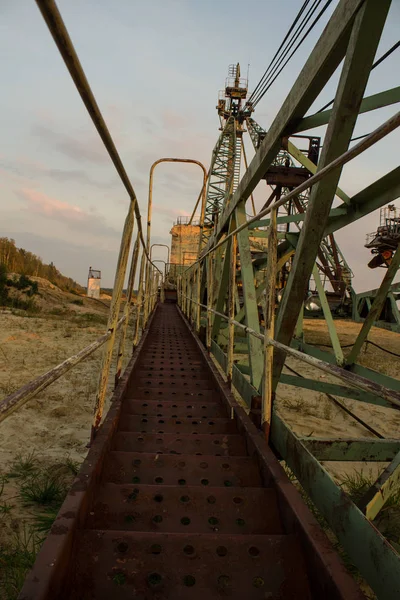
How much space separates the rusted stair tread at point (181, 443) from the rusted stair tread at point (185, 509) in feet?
1.85

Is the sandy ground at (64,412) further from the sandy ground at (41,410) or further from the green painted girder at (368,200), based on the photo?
the green painted girder at (368,200)

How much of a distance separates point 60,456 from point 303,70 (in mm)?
3598

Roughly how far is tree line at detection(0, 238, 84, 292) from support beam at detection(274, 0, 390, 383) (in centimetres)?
2076

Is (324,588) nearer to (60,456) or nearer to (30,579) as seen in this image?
(30,579)

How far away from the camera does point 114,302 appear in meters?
2.41

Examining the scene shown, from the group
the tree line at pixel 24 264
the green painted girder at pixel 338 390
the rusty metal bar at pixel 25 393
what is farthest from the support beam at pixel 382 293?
the tree line at pixel 24 264

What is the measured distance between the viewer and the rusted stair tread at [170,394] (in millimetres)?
3502

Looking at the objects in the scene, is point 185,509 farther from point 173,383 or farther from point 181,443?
point 173,383

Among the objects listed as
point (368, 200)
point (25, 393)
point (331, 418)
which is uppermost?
point (368, 200)

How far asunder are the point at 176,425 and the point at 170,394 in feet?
2.58

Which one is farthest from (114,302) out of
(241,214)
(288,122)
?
(241,214)

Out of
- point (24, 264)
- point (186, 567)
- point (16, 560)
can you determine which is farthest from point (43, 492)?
point (24, 264)

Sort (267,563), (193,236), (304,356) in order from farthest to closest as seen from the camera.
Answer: (193,236) < (304,356) < (267,563)

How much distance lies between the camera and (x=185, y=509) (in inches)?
68.1
